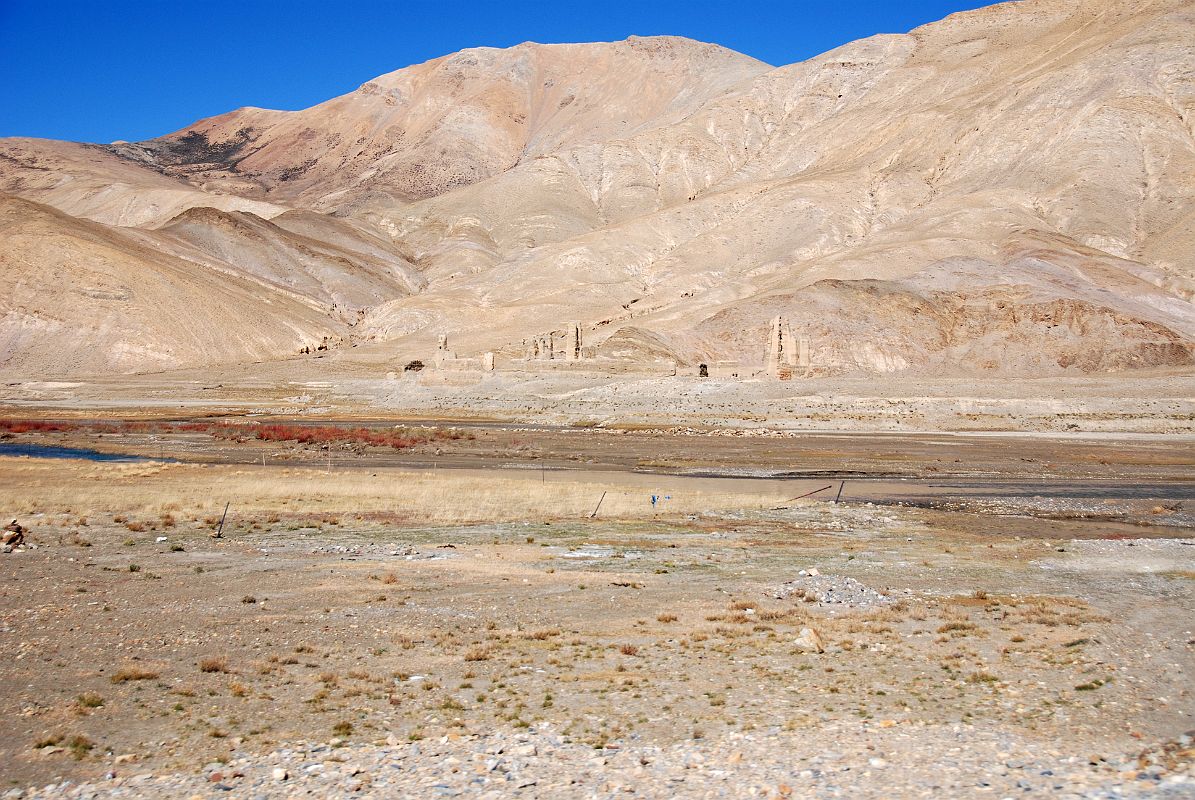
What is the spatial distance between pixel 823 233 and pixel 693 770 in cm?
12597

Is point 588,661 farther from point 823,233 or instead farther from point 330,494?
point 823,233

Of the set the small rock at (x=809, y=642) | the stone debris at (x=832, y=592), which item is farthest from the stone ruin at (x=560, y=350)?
the small rock at (x=809, y=642)

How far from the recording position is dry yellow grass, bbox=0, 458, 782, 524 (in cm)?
2944

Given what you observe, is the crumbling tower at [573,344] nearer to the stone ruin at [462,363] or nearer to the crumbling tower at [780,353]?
the stone ruin at [462,363]

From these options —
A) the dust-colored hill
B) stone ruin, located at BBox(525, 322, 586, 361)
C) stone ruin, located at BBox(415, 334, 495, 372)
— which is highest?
the dust-colored hill

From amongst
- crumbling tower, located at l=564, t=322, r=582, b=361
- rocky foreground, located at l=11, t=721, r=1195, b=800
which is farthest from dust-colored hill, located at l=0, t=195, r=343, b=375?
rocky foreground, located at l=11, t=721, r=1195, b=800

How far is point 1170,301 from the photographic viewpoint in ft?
326

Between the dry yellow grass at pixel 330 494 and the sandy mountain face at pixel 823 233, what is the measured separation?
2270 inches

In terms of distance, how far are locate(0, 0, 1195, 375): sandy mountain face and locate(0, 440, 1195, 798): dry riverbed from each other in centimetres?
6971

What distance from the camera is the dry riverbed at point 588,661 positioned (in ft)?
35.6

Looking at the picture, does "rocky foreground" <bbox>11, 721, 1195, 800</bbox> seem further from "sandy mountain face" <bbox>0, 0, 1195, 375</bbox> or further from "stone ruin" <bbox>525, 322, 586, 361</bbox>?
"sandy mountain face" <bbox>0, 0, 1195, 375</bbox>

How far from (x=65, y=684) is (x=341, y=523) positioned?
1453cm

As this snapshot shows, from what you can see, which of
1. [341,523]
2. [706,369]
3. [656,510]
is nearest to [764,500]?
[656,510]

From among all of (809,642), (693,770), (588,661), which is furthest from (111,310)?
(693,770)
